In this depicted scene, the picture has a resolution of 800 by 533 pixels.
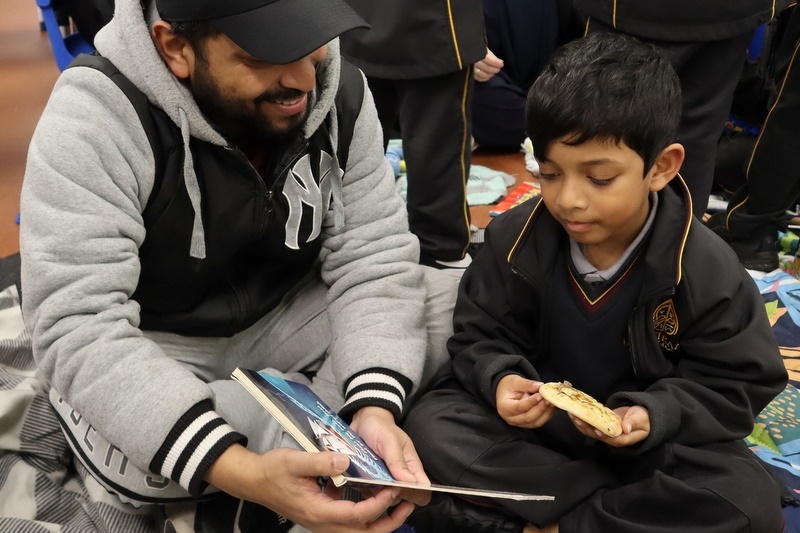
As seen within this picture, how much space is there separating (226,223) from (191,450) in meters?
0.36

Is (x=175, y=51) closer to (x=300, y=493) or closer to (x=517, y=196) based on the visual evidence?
(x=300, y=493)

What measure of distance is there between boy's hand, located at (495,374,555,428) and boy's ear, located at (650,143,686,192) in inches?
14.2

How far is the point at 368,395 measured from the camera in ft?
3.84

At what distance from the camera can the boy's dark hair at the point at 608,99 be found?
1.04 m

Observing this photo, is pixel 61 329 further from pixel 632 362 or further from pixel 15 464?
pixel 632 362

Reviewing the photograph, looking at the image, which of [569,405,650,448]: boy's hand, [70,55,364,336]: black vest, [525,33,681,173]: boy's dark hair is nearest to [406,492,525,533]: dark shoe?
[569,405,650,448]: boy's hand

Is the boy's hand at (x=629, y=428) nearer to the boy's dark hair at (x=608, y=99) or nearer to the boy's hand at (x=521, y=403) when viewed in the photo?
the boy's hand at (x=521, y=403)

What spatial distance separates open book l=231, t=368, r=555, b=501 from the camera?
90cm

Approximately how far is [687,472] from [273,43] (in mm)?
860

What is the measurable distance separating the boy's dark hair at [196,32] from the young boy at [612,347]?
482 millimetres

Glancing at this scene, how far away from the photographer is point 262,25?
0.99 metres

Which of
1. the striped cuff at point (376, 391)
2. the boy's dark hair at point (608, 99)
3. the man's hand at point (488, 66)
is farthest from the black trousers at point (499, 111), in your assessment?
the striped cuff at point (376, 391)

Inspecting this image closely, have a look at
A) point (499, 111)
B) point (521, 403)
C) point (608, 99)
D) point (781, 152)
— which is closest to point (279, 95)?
point (608, 99)

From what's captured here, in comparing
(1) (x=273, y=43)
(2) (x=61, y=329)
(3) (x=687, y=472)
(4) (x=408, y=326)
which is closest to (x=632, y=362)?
(3) (x=687, y=472)
